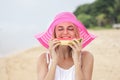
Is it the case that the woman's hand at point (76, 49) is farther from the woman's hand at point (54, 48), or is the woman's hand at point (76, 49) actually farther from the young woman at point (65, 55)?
the woman's hand at point (54, 48)

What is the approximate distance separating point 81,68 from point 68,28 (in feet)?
1.45

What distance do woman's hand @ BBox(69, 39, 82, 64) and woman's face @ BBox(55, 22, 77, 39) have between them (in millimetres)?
112

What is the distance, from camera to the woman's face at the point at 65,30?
3979mm

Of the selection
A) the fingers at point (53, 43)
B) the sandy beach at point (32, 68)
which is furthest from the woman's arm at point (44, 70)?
the sandy beach at point (32, 68)

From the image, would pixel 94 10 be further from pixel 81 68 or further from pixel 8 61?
pixel 81 68

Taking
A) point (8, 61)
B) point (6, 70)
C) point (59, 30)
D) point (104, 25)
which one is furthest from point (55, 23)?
point (104, 25)

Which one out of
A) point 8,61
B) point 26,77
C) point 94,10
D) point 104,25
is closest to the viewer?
point 26,77

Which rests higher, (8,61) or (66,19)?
(66,19)

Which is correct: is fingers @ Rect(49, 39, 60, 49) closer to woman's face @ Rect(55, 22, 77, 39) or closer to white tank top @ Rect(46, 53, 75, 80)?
woman's face @ Rect(55, 22, 77, 39)

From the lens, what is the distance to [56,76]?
4.00 metres

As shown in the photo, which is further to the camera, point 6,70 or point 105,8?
point 105,8

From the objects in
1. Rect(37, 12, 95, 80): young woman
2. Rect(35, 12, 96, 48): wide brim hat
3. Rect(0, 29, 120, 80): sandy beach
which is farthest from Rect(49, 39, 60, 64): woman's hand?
Rect(0, 29, 120, 80): sandy beach

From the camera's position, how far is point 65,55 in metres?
4.13

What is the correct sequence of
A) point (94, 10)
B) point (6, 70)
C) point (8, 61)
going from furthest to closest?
1. point (94, 10)
2. point (8, 61)
3. point (6, 70)
